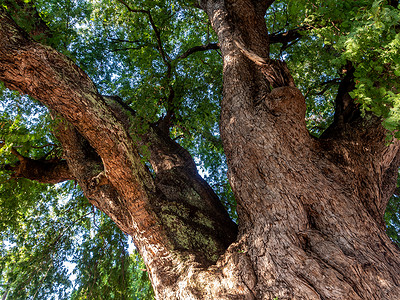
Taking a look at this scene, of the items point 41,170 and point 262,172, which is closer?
point 262,172

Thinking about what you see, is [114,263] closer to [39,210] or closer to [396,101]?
[39,210]

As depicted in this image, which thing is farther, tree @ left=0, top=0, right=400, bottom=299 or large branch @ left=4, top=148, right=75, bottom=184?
large branch @ left=4, top=148, right=75, bottom=184

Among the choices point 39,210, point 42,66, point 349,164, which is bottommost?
point 349,164

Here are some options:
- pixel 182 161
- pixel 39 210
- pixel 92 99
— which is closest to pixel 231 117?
pixel 182 161

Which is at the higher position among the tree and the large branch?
the large branch

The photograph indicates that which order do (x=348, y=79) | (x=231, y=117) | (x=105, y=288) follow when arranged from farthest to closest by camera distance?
(x=105, y=288)
(x=348, y=79)
(x=231, y=117)

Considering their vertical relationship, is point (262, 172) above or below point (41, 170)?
below

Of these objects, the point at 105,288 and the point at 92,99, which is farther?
the point at 105,288

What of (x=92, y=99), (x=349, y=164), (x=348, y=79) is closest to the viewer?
(x=92, y=99)

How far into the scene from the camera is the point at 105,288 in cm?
511

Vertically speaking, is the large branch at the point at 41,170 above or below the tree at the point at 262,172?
above

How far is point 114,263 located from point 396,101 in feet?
17.9

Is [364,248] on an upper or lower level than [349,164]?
lower

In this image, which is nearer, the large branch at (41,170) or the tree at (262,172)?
the tree at (262,172)
